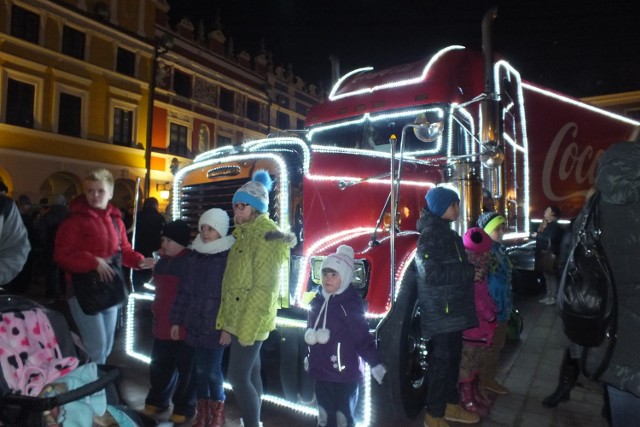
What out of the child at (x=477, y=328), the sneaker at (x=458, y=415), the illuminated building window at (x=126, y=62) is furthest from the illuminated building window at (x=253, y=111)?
the sneaker at (x=458, y=415)

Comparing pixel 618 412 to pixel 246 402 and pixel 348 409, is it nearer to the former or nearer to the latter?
pixel 348 409

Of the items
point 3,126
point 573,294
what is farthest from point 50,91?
point 573,294

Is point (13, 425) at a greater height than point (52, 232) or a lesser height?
lesser

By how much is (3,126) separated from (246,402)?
19.1 meters

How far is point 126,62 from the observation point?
22719 mm

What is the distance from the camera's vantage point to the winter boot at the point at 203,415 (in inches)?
139

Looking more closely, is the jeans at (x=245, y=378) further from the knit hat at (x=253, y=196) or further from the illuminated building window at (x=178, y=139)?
the illuminated building window at (x=178, y=139)

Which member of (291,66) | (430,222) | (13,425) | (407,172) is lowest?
(13,425)

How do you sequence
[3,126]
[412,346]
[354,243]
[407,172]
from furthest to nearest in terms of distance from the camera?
[3,126] → [407,172] → [412,346] → [354,243]

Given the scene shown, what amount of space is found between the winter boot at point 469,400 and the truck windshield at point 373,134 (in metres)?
2.32

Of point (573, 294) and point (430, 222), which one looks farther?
point (430, 222)

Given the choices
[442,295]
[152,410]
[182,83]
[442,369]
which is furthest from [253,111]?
[442,369]

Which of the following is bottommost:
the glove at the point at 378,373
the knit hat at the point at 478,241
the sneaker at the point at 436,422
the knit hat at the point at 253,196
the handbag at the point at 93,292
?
the sneaker at the point at 436,422

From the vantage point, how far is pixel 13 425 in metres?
1.96
